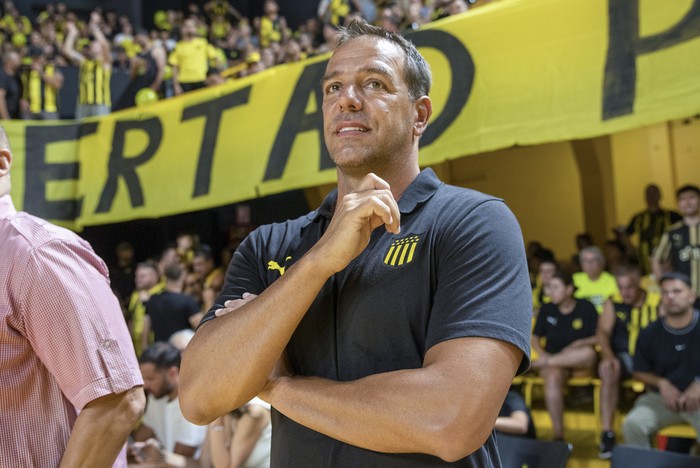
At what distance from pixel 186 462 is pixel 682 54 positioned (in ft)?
12.5

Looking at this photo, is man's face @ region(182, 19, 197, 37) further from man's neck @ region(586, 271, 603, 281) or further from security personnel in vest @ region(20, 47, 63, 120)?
man's neck @ region(586, 271, 603, 281)

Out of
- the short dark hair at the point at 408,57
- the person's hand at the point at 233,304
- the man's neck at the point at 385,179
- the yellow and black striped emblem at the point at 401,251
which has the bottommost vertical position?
the person's hand at the point at 233,304

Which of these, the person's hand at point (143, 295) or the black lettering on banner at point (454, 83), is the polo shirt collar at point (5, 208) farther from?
the person's hand at point (143, 295)

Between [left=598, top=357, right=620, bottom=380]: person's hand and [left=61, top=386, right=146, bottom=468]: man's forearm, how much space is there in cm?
492

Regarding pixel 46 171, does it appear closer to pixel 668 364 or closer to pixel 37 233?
pixel 668 364

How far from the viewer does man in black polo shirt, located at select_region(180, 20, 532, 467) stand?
5.12 ft

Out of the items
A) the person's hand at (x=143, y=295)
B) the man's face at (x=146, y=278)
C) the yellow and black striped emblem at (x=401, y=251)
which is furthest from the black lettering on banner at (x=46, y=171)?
the yellow and black striped emblem at (x=401, y=251)

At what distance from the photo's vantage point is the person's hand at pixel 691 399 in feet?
Answer: 17.7

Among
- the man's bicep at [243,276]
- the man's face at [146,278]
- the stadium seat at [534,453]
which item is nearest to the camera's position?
the man's bicep at [243,276]

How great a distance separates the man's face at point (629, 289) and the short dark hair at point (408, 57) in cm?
521

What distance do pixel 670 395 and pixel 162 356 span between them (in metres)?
3.28

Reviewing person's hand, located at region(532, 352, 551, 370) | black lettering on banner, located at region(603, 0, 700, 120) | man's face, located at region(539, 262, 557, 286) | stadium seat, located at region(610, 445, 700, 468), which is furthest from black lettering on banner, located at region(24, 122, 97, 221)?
stadium seat, located at region(610, 445, 700, 468)

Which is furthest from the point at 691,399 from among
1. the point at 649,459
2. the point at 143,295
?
the point at 143,295

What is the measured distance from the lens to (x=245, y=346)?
64.8 inches
